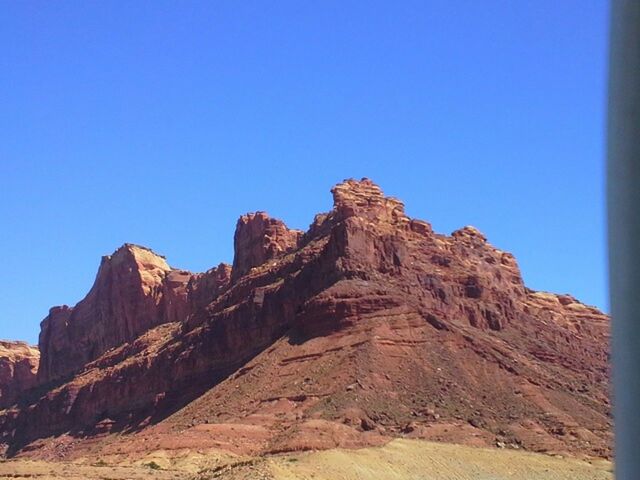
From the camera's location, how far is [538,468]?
67438mm

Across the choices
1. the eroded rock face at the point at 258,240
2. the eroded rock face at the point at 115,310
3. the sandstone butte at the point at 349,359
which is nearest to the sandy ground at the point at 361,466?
the sandstone butte at the point at 349,359

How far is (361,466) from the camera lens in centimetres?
6469

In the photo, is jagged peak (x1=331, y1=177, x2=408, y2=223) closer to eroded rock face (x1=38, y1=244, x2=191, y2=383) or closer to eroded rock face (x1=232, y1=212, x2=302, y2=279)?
eroded rock face (x1=232, y1=212, x2=302, y2=279)

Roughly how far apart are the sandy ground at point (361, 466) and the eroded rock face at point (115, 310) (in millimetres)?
97897

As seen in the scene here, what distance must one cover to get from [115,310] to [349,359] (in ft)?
315

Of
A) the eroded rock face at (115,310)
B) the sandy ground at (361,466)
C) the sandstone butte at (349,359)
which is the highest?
the eroded rock face at (115,310)

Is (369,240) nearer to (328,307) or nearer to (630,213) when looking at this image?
(328,307)

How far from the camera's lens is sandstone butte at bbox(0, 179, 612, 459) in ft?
259

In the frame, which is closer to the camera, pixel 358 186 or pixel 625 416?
pixel 625 416

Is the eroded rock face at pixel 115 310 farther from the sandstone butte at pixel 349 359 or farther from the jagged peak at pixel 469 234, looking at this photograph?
the jagged peak at pixel 469 234

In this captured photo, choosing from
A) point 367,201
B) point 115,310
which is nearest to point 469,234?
point 367,201

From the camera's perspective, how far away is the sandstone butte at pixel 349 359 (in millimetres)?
79000

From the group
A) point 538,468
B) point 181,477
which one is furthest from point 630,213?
point 538,468

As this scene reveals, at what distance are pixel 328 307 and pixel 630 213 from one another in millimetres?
93785
